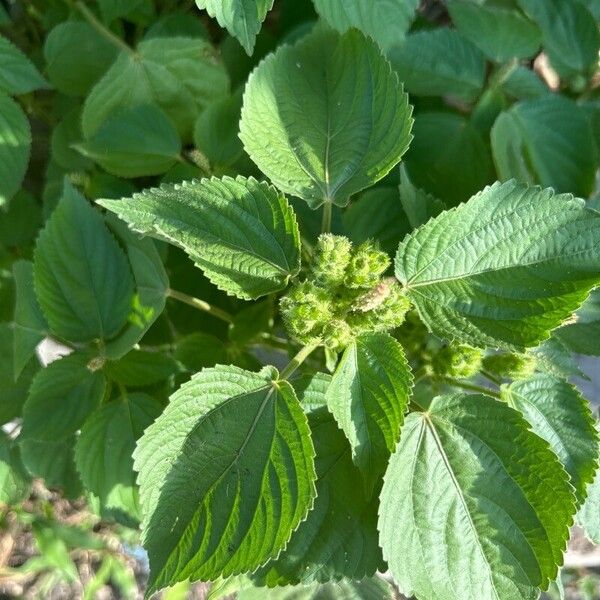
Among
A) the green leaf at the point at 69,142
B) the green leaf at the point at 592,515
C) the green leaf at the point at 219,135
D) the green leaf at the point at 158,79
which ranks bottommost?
the green leaf at the point at 592,515

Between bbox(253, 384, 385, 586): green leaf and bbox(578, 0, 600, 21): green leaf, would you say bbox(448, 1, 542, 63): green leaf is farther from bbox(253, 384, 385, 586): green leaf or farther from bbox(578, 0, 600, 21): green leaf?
bbox(253, 384, 385, 586): green leaf

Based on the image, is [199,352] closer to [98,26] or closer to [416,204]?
[416,204]

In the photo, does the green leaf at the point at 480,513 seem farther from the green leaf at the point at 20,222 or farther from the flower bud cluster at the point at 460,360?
the green leaf at the point at 20,222

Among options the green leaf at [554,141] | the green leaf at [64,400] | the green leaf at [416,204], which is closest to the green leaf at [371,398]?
the green leaf at [416,204]

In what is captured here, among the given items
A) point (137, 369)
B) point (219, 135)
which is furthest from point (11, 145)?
point (137, 369)

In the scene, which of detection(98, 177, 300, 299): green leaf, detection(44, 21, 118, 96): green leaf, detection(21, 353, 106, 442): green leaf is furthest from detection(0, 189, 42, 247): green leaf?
detection(98, 177, 300, 299): green leaf

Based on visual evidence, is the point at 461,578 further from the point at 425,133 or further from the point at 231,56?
the point at 231,56
